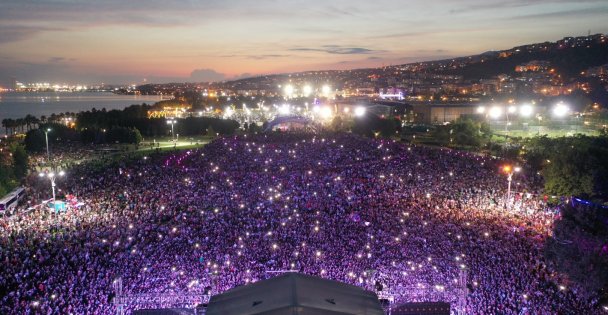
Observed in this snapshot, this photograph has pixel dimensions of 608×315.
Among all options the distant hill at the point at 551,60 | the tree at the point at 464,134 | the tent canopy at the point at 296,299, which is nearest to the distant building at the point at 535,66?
the distant hill at the point at 551,60

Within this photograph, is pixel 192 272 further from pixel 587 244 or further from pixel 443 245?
pixel 587 244

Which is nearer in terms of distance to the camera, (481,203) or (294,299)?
(294,299)

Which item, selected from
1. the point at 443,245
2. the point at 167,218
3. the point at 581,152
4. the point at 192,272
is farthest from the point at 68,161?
the point at 581,152

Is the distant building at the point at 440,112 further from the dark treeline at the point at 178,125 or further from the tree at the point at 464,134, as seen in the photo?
the dark treeline at the point at 178,125

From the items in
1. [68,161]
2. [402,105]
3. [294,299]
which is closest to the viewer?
[294,299]

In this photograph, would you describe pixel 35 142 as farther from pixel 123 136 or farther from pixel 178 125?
pixel 178 125

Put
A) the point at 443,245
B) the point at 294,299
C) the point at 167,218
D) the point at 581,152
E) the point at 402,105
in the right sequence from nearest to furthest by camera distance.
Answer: the point at 294,299
the point at 443,245
the point at 167,218
the point at 581,152
the point at 402,105
